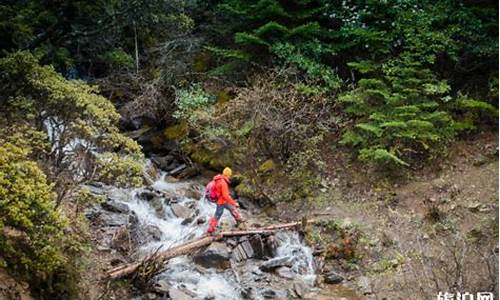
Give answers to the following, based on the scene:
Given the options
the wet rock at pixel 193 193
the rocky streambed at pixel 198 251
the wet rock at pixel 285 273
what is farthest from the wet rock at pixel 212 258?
the wet rock at pixel 193 193

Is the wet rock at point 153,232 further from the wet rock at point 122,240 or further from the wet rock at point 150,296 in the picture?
the wet rock at point 150,296

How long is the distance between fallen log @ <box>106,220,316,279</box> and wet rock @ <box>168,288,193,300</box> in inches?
23.9

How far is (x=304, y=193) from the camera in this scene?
478 inches

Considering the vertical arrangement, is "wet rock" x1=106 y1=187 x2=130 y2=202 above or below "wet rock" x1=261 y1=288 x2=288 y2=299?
above

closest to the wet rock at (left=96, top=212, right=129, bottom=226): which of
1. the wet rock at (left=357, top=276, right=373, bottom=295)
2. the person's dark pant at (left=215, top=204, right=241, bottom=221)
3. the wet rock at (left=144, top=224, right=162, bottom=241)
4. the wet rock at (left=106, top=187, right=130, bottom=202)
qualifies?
the wet rock at (left=144, top=224, right=162, bottom=241)

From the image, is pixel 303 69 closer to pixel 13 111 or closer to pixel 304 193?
pixel 304 193

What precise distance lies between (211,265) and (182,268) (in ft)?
1.89

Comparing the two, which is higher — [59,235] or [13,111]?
[13,111]

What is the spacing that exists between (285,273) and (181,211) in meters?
3.25

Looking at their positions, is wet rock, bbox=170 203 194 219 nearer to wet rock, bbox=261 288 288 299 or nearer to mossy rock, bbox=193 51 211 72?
wet rock, bbox=261 288 288 299

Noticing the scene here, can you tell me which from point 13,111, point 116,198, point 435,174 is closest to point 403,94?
point 435,174

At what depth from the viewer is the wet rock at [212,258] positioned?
31.9 ft

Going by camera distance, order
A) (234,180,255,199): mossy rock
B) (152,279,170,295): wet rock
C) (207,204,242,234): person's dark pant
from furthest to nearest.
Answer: (234,180,255,199): mossy rock, (207,204,242,234): person's dark pant, (152,279,170,295): wet rock

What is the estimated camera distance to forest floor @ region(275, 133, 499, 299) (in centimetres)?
889
